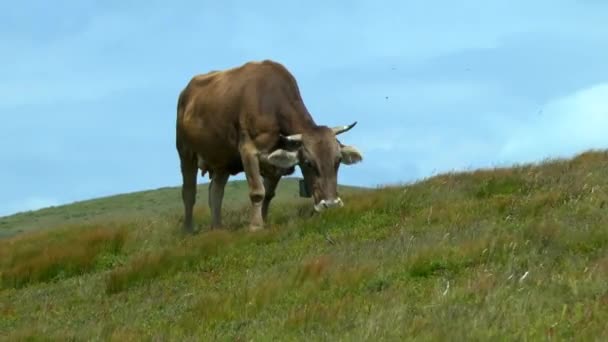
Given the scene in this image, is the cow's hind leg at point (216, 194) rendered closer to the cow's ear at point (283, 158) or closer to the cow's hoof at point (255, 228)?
the cow's hoof at point (255, 228)

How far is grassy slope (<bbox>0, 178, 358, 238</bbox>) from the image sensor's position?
33875 millimetres

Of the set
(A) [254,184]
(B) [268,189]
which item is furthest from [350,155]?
(B) [268,189]

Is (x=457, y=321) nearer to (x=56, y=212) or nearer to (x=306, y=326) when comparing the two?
(x=306, y=326)

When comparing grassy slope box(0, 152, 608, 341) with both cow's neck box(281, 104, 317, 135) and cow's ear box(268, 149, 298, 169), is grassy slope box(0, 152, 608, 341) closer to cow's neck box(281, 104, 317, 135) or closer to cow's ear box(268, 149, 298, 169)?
cow's ear box(268, 149, 298, 169)

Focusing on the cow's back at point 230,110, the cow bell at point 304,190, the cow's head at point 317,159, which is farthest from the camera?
the cow's back at point 230,110

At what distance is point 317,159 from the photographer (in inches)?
576

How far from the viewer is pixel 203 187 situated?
39875 mm

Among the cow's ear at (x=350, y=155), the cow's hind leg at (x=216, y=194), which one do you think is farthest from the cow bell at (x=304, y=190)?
the cow's hind leg at (x=216, y=194)

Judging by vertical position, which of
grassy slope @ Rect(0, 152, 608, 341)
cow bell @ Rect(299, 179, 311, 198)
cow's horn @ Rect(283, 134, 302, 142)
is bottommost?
grassy slope @ Rect(0, 152, 608, 341)

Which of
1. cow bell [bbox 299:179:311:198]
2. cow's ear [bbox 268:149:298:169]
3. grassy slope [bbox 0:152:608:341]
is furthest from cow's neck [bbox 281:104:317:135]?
grassy slope [bbox 0:152:608:341]

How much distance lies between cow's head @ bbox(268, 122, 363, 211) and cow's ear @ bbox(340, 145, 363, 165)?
0.27 metres

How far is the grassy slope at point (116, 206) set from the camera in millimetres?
33875

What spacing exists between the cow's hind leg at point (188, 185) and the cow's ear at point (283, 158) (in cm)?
367

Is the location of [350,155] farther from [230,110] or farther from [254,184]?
[230,110]
